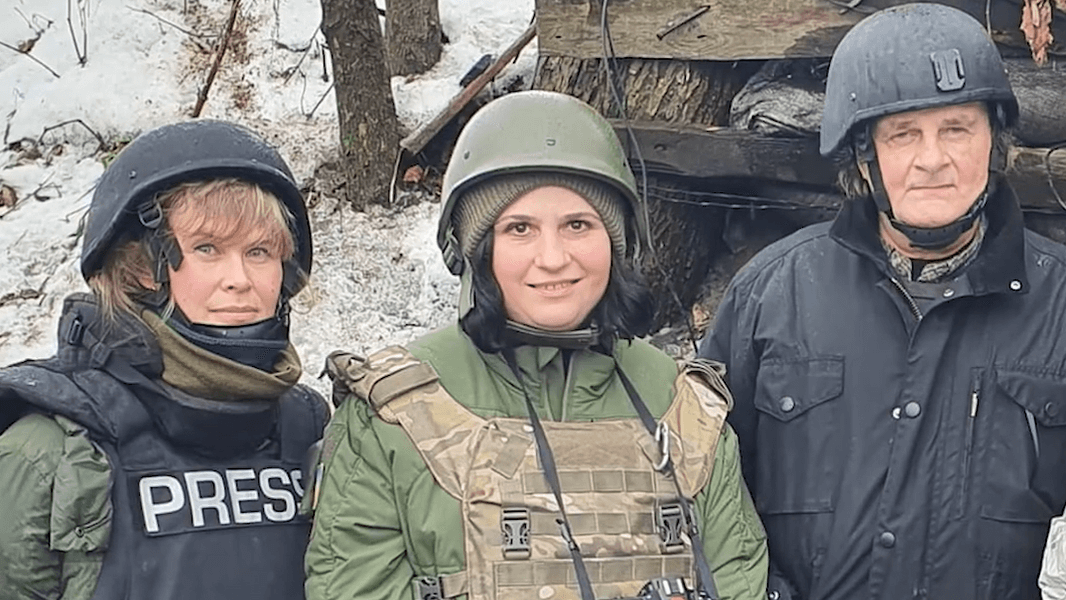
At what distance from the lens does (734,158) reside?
6730 millimetres

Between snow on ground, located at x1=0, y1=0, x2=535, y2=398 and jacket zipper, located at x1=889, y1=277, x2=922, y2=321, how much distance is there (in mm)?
4437

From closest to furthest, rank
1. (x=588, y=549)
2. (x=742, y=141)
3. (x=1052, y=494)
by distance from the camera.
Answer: (x=588, y=549), (x=1052, y=494), (x=742, y=141)

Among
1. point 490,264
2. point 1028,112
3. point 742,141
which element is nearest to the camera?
point 490,264

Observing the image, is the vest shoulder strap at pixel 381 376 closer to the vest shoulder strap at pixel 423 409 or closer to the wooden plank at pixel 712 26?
the vest shoulder strap at pixel 423 409

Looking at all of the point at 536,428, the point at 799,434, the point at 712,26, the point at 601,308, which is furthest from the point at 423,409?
the point at 712,26

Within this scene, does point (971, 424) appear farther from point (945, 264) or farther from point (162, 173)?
point (162, 173)

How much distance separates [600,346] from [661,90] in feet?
13.5

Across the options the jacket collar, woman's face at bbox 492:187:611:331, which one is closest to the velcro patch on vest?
woman's face at bbox 492:187:611:331

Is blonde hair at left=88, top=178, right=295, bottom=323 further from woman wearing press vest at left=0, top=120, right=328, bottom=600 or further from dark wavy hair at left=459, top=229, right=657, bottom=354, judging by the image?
dark wavy hair at left=459, top=229, right=657, bottom=354

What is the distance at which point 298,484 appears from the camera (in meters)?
3.22

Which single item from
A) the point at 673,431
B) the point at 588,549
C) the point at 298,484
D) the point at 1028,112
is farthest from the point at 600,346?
the point at 1028,112

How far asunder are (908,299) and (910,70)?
0.58 m

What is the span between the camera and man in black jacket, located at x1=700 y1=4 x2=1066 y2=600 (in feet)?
10.7

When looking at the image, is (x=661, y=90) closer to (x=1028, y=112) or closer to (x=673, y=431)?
(x=1028, y=112)
